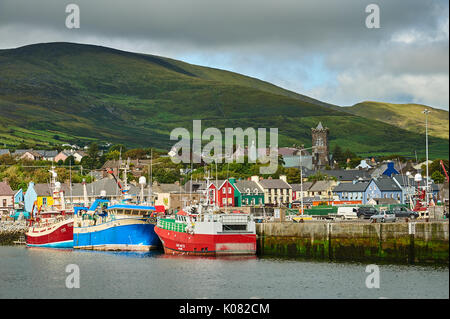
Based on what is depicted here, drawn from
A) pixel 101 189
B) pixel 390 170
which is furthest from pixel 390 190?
pixel 101 189

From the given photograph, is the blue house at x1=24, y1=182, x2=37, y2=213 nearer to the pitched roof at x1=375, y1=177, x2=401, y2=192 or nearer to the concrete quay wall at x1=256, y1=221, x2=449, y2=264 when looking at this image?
the pitched roof at x1=375, y1=177, x2=401, y2=192

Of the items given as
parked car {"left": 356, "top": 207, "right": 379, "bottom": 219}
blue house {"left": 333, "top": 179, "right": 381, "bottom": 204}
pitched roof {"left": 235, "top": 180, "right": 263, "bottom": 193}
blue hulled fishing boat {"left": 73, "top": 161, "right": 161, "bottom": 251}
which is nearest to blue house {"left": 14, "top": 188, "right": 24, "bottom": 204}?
pitched roof {"left": 235, "top": 180, "right": 263, "bottom": 193}

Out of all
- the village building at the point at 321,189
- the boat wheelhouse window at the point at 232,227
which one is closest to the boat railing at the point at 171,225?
the boat wheelhouse window at the point at 232,227

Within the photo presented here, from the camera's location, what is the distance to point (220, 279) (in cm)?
6031

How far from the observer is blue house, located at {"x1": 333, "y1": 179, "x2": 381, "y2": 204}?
484 ft

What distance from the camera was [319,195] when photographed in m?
160

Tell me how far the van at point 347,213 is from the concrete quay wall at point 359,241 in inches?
803

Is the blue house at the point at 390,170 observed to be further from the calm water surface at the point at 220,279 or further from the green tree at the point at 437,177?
the calm water surface at the point at 220,279

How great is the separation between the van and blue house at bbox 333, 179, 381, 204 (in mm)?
43618

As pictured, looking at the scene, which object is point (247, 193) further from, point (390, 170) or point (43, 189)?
point (390, 170)

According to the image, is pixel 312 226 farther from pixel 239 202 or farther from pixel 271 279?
pixel 239 202

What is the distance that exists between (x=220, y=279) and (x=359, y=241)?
46.5 ft
